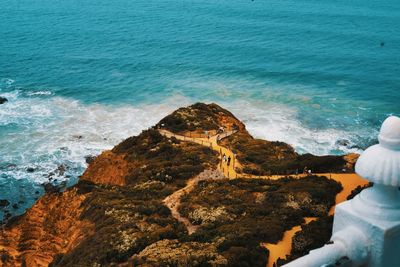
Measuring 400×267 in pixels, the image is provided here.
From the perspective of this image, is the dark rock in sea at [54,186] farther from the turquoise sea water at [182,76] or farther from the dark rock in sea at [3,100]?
the dark rock in sea at [3,100]

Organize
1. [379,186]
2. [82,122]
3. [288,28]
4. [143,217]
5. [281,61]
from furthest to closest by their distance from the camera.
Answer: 1. [288,28]
2. [281,61]
3. [82,122]
4. [143,217]
5. [379,186]

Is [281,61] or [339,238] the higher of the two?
[339,238]

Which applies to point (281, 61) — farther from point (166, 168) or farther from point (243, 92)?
point (166, 168)

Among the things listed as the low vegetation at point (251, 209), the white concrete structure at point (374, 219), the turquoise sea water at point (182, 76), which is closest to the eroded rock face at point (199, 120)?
the turquoise sea water at point (182, 76)

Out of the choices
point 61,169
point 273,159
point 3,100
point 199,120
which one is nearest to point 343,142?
point 199,120

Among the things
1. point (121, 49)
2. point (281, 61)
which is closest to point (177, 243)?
point (281, 61)

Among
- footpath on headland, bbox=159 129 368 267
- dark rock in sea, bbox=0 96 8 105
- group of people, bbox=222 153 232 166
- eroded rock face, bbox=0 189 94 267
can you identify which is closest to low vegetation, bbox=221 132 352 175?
footpath on headland, bbox=159 129 368 267
